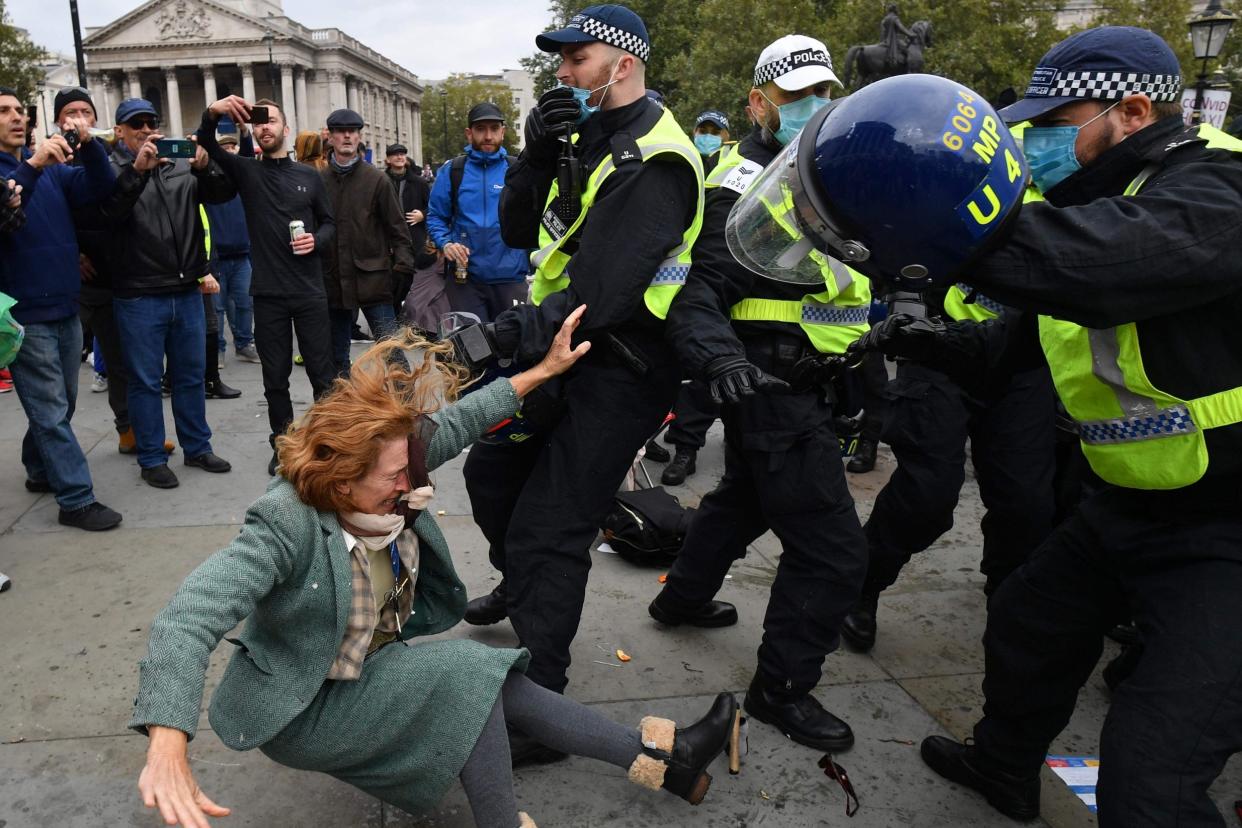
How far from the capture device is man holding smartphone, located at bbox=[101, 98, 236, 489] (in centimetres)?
502

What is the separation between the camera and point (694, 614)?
358 cm

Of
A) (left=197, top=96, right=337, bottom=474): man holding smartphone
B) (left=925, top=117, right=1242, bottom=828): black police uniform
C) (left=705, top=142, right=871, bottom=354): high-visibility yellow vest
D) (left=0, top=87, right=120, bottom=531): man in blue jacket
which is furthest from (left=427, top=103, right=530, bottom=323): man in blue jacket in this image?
(left=925, top=117, right=1242, bottom=828): black police uniform

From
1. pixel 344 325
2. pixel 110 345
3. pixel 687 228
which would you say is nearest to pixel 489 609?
pixel 687 228

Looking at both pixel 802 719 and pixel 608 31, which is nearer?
pixel 608 31

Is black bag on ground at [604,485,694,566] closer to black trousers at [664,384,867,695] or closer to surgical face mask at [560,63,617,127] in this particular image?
black trousers at [664,384,867,695]

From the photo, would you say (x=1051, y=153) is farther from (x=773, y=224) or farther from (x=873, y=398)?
(x=873, y=398)

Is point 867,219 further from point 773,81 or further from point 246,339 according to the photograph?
point 246,339

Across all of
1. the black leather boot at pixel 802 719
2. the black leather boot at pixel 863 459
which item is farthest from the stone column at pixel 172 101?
the black leather boot at pixel 802 719

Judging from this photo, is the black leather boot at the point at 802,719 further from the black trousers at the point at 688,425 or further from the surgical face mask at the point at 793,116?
the black trousers at the point at 688,425

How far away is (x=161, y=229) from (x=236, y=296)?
357 cm

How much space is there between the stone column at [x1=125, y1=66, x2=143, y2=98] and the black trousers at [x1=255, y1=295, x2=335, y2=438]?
329 feet

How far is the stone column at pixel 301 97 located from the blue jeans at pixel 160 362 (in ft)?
300

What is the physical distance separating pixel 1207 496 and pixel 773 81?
2.07 metres

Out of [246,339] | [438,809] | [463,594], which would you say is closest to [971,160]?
[463,594]
